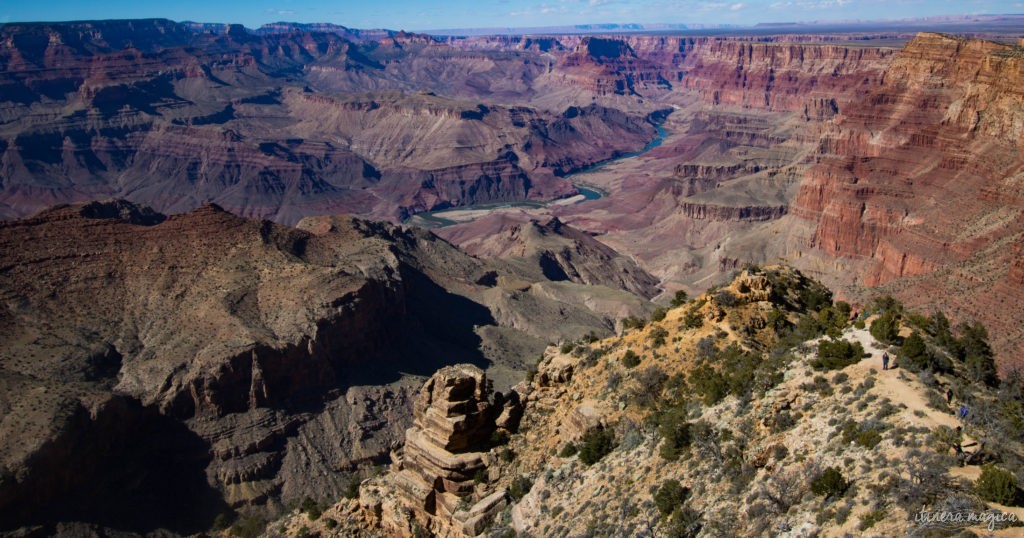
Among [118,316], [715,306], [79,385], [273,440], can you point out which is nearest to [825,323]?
[715,306]

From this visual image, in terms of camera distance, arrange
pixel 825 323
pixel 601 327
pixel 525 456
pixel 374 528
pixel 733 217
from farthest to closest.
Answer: pixel 733 217 < pixel 601 327 < pixel 374 528 < pixel 525 456 < pixel 825 323

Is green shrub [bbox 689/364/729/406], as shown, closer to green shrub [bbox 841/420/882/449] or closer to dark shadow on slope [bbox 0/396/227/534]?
green shrub [bbox 841/420/882/449]

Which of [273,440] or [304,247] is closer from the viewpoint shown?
[273,440]

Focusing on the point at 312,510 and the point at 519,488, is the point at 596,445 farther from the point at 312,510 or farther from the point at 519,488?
the point at 312,510

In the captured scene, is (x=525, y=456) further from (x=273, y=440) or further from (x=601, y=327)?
(x=601, y=327)

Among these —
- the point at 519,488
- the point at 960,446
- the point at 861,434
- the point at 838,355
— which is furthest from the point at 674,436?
the point at 960,446

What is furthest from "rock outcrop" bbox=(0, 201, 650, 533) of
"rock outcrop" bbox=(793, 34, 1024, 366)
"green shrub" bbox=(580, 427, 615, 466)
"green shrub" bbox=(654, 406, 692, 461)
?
"rock outcrop" bbox=(793, 34, 1024, 366)
